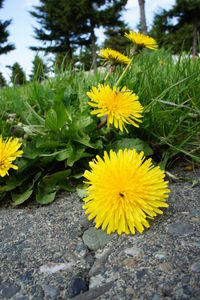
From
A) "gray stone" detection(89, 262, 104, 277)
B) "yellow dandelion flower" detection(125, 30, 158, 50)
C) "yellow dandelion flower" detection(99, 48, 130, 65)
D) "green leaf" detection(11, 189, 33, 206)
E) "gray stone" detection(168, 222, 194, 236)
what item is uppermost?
"yellow dandelion flower" detection(125, 30, 158, 50)

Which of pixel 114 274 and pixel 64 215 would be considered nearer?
pixel 114 274

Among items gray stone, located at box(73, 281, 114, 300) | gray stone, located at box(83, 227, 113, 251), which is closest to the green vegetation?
gray stone, located at box(83, 227, 113, 251)

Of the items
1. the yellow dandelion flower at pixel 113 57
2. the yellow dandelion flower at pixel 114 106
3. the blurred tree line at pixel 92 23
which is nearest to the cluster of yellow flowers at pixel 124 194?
the yellow dandelion flower at pixel 114 106

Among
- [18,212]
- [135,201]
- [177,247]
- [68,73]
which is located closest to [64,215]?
[18,212]

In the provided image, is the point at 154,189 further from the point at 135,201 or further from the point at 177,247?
the point at 177,247

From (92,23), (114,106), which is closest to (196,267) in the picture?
(114,106)

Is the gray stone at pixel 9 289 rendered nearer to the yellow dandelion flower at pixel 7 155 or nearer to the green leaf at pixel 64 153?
the yellow dandelion flower at pixel 7 155

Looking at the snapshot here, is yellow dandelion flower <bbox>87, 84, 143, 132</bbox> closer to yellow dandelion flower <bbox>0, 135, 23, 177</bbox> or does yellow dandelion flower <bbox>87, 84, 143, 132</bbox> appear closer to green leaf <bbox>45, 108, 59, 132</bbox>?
green leaf <bbox>45, 108, 59, 132</bbox>

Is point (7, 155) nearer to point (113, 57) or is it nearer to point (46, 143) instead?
point (46, 143)
